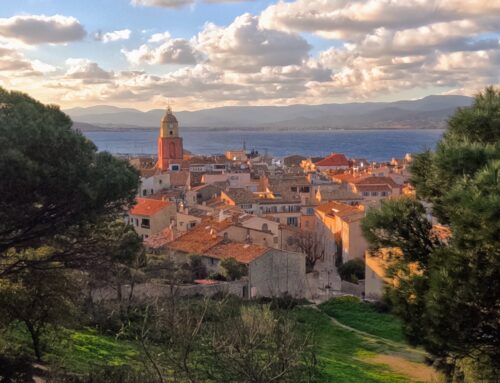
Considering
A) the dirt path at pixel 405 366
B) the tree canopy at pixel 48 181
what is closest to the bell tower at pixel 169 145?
the dirt path at pixel 405 366

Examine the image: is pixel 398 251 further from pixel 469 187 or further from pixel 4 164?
pixel 4 164

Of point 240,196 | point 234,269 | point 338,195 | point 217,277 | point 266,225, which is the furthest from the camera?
point 338,195

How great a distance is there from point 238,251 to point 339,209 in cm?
1683

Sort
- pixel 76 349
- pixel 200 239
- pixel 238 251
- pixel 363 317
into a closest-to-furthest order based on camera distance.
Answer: pixel 76 349 → pixel 363 317 → pixel 238 251 → pixel 200 239

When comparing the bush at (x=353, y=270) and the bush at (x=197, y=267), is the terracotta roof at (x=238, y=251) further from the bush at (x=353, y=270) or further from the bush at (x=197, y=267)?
the bush at (x=353, y=270)

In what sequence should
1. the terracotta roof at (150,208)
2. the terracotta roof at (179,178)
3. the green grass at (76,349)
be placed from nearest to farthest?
the green grass at (76,349), the terracotta roof at (150,208), the terracotta roof at (179,178)

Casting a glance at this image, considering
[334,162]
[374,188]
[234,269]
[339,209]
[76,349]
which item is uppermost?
[334,162]

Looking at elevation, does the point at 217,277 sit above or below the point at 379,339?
above

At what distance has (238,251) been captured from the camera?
33000mm

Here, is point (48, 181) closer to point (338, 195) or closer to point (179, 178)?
point (338, 195)

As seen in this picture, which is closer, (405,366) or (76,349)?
(76,349)

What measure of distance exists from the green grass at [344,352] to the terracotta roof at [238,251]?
414 cm

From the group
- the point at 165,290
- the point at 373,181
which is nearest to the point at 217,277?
the point at 165,290

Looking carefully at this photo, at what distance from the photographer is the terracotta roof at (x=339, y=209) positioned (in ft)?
149
